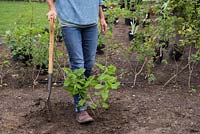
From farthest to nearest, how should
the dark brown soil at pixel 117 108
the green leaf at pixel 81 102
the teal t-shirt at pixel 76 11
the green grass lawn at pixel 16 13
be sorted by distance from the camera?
the green grass lawn at pixel 16 13
the dark brown soil at pixel 117 108
the green leaf at pixel 81 102
the teal t-shirt at pixel 76 11

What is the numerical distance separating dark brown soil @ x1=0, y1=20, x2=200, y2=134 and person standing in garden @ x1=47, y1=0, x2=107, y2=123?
0.91ft

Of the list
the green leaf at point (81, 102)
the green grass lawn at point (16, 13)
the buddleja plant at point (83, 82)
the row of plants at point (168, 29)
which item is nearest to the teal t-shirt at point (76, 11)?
the buddleja plant at point (83, 82)

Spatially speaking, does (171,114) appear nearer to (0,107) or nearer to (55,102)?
(55,102)

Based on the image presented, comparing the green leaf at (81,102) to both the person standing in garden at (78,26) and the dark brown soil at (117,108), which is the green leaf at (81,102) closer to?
the person standing in garden at (78,26)

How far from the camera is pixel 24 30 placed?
4.86m

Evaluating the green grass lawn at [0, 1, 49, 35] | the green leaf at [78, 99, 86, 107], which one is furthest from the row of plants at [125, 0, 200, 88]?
the green grass lawn at [0, 1, 49, 35]

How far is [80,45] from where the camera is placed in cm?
377

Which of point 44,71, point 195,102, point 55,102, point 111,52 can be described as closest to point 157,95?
point 195,102

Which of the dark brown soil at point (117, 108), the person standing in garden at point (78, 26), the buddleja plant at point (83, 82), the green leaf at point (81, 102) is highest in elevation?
the person standing in garden at point (78, 26)

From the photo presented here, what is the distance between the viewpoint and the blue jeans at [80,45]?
146 inches

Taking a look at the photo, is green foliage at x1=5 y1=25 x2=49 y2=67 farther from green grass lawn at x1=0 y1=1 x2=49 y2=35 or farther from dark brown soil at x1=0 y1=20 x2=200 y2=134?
green grass lawn at x1=0 y1=1 x2=49 y2=35

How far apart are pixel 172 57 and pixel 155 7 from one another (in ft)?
3.57

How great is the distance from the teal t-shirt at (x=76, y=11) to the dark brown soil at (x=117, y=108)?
0.97m

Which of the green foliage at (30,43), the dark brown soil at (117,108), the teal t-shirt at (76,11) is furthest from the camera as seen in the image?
the green foliage at (30,43)
